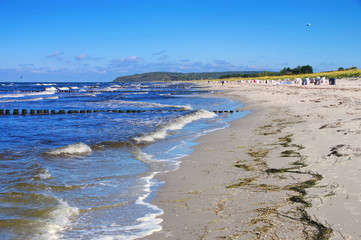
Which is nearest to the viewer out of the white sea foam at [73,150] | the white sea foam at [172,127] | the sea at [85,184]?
the sea at [85,184]

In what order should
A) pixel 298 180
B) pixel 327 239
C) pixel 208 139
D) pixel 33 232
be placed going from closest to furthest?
1. pixel 327 239
2. pixel 33 232
3. pixel 298 180
4. pixel 208 139

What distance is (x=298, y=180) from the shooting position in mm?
5449

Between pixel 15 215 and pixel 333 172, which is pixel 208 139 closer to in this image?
pixel 333 172

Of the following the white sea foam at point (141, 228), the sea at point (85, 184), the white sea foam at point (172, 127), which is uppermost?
the white sea foam at point (172, 127)

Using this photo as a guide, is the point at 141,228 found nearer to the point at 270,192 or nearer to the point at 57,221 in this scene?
the point at 57,221

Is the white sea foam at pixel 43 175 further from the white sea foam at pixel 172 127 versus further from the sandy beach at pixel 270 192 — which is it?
the white sea foam at pixel 172 127

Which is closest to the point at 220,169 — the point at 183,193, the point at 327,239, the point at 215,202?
the point at 183,193

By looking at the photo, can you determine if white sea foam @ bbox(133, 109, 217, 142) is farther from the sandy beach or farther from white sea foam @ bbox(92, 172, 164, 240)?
white sea foam @ bbox(92, 172, 164, 240)

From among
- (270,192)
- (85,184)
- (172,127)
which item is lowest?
(85,184)

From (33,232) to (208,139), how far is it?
25.0ft

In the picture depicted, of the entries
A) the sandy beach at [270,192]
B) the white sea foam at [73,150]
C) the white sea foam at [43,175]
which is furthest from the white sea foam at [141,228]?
the white sea foam at [73,150]

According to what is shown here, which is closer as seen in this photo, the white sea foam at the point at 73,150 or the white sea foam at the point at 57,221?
the white sea foam at the point at 57,221

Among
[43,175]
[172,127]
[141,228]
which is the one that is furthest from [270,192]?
[172,127]

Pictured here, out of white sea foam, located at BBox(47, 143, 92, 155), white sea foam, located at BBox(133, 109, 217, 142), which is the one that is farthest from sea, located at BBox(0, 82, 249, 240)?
white sea foam, located at BBox(133, 109, 217, 142)
